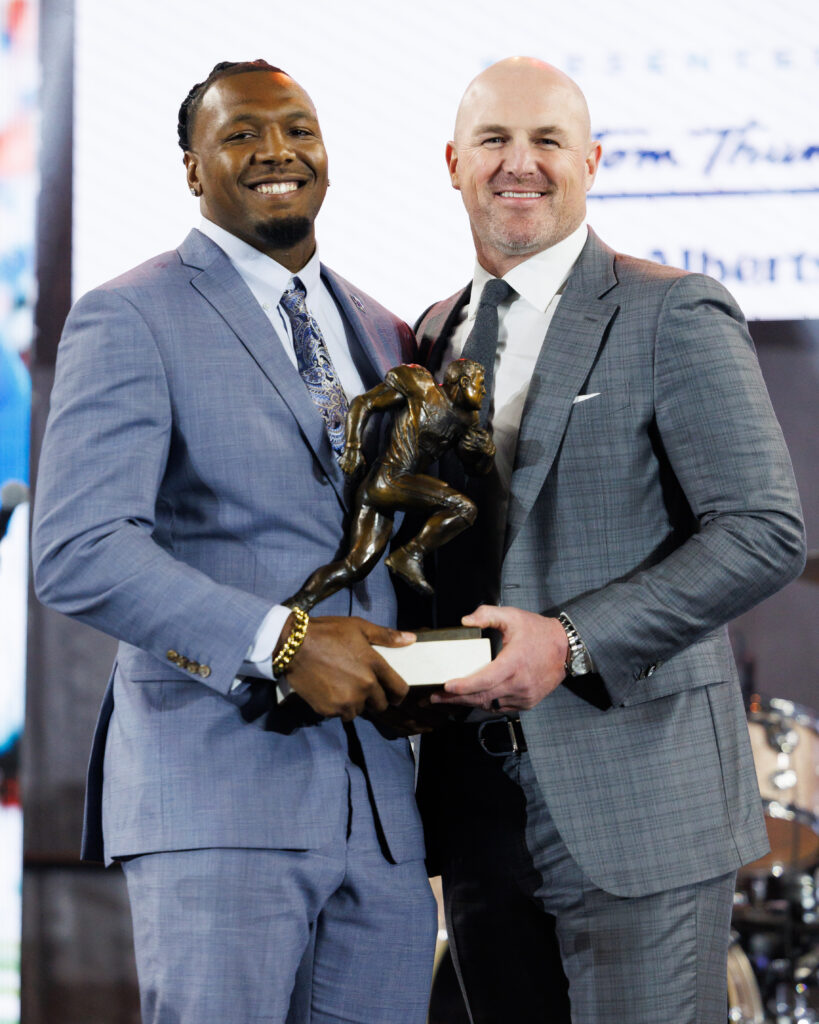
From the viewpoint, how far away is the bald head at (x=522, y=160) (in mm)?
2262

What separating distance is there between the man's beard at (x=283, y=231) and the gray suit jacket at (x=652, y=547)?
17.3 inches

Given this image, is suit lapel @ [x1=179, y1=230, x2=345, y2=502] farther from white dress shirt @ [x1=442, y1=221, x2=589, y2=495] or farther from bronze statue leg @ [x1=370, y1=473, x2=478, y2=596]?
white dress shirt @ [x1=442, y1=221, x2=589, y2=495]

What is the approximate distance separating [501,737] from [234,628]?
61cm

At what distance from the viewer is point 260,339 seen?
1851mm

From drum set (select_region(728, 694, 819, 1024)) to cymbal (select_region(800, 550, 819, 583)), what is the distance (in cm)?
39

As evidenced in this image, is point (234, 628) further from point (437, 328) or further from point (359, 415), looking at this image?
point (437, 328)

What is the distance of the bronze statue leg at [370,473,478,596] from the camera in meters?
1.75

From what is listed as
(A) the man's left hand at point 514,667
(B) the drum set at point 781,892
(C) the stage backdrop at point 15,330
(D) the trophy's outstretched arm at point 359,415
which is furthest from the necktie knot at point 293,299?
(C) the stage backdrop at point 15,330

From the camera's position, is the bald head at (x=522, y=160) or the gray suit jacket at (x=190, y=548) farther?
the bald head at (x=522, y=160)

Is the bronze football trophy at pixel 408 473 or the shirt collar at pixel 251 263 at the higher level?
the shirt collar at pixel 251 263

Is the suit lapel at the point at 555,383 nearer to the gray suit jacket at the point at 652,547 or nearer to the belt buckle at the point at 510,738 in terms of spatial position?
the gray suit jacket at the point at 652,547

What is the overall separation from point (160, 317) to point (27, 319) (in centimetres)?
253

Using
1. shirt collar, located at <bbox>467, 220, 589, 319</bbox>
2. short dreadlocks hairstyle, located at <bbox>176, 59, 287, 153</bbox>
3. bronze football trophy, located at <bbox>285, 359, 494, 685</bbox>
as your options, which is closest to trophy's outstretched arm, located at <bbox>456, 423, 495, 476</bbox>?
bronze football trophy, located at <bbox>285, 359, 494, 685</bbox>

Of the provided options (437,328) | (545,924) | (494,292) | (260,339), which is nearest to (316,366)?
(260,339)
